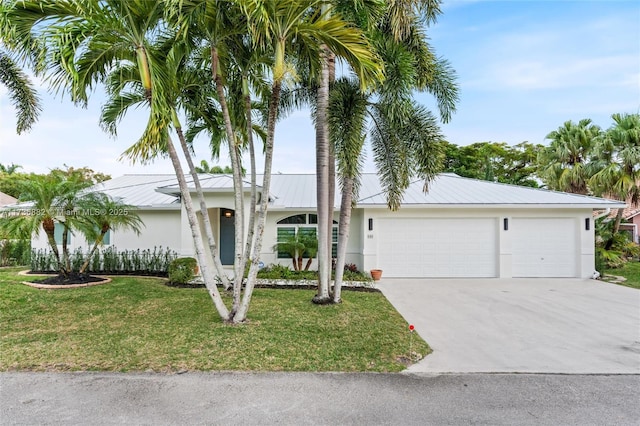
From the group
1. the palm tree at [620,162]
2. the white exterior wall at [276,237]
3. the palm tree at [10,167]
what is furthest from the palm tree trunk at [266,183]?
the palm tree at [10,167]

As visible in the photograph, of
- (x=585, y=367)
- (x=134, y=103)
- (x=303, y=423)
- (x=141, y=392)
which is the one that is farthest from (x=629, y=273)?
(x=134, y=103)

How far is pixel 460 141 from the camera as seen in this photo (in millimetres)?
31828

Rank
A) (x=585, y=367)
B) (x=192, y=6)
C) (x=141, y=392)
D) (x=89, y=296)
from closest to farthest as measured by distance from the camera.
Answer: (x=141, y=392), (x=585, y=367), (x=192, y=6), (x=89, y=296)

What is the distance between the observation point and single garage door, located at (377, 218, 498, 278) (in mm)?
13172

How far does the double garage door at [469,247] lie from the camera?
1309cm

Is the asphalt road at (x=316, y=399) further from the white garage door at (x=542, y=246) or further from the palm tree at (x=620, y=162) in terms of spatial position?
the palm tree at (x=620, y=162)

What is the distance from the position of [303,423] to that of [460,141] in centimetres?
3292

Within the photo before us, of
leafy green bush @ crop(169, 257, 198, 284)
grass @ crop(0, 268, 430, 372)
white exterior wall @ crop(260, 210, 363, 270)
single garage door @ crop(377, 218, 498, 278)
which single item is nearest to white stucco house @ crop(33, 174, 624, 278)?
single garage door @ crop(377, 218, 498, 278)

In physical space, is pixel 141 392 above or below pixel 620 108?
below

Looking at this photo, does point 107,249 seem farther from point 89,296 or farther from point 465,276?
point 465,276

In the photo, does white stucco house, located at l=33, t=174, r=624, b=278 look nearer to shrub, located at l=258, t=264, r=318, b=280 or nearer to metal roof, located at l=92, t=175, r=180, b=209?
metal roof, located at l=92, t=175, r=180, b=209

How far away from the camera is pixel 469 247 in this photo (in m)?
13.2

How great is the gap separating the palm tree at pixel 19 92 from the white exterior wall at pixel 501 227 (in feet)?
37.5

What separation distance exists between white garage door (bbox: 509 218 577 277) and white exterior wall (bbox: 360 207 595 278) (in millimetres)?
208
